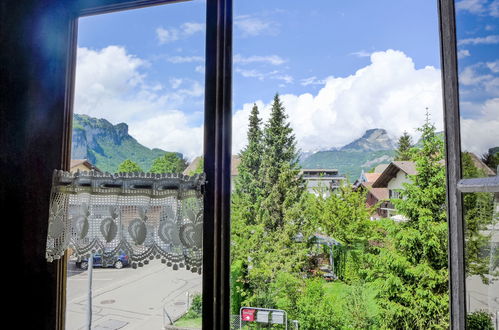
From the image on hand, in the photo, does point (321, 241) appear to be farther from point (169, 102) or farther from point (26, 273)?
point (26, 273)

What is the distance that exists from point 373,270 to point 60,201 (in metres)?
1.04

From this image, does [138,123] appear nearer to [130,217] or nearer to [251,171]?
[130,217]

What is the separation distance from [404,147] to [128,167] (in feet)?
3.07

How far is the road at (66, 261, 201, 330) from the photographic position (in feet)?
3.71

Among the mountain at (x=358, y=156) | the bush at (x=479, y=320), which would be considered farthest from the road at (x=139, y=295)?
the bush at (x=479, y=320)

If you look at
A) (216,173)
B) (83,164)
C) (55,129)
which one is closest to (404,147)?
(216,173)

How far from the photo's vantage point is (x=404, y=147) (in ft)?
3.21

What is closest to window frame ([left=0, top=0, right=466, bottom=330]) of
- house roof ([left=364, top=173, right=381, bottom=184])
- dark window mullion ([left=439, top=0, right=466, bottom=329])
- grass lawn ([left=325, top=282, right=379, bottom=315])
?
grass lawn ([left=325, top=282, right=379, bottom=315])

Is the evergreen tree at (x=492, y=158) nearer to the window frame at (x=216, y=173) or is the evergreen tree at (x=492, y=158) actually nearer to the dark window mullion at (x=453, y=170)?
the dark window mullion at (x=453, y=170)

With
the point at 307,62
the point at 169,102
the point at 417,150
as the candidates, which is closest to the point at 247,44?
the point at 307,62

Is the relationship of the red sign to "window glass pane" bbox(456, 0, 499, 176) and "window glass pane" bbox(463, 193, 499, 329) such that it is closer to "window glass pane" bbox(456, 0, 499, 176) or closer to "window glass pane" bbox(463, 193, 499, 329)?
"window glass pane" bbox(463, 193, 499, 329)

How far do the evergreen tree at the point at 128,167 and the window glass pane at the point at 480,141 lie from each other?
1012mm

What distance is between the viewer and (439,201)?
93cm

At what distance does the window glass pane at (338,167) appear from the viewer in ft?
3.11
